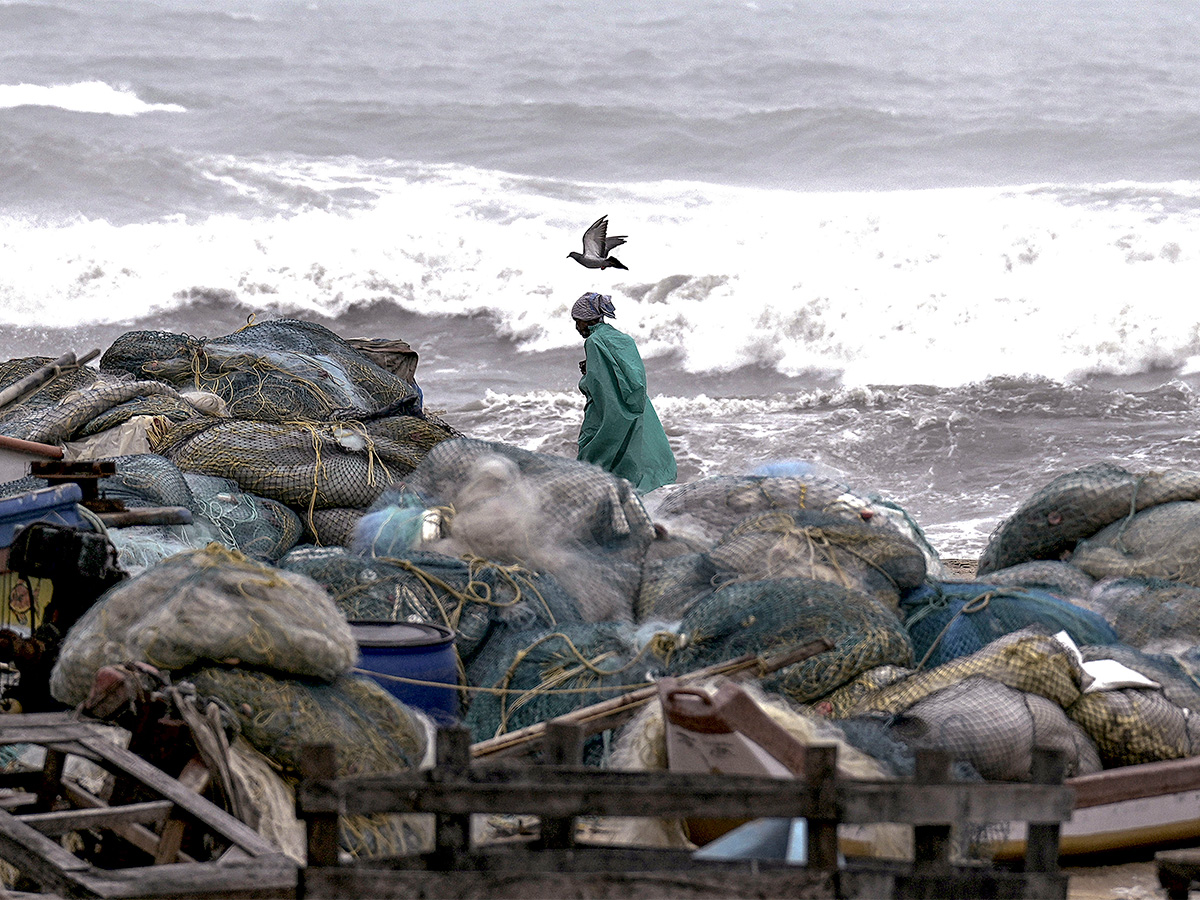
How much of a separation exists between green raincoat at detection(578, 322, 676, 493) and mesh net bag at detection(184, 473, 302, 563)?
6.55 feet

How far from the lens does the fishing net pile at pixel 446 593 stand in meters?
5.51

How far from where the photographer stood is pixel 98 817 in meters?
3.25

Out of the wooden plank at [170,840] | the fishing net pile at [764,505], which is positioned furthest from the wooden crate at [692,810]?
the fishing net pile at [764,505]

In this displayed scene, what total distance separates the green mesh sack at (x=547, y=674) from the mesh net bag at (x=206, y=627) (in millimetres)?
922

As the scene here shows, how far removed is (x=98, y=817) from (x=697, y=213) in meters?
21.2

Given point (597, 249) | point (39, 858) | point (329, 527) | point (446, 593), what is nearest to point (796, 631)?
point (446, 593)

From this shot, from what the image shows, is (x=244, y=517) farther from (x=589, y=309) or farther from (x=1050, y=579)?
(x=1050, y=579)

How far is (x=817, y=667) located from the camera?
192 inches

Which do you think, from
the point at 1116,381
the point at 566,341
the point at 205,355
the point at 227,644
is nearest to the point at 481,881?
the point at 227,644

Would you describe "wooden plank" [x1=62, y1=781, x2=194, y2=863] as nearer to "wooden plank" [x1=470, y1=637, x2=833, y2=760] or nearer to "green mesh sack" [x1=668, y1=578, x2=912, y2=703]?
"wooden plank" [x1=470, y1=637, x2=833, y2=760]

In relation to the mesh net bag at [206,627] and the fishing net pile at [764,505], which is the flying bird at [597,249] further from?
the mesh net bag at [206,627]

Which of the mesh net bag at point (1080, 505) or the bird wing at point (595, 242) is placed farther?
the bird wing at point (595, 242)

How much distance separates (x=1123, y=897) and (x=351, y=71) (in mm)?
33182

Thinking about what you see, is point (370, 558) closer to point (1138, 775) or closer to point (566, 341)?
point (1138, 775)
